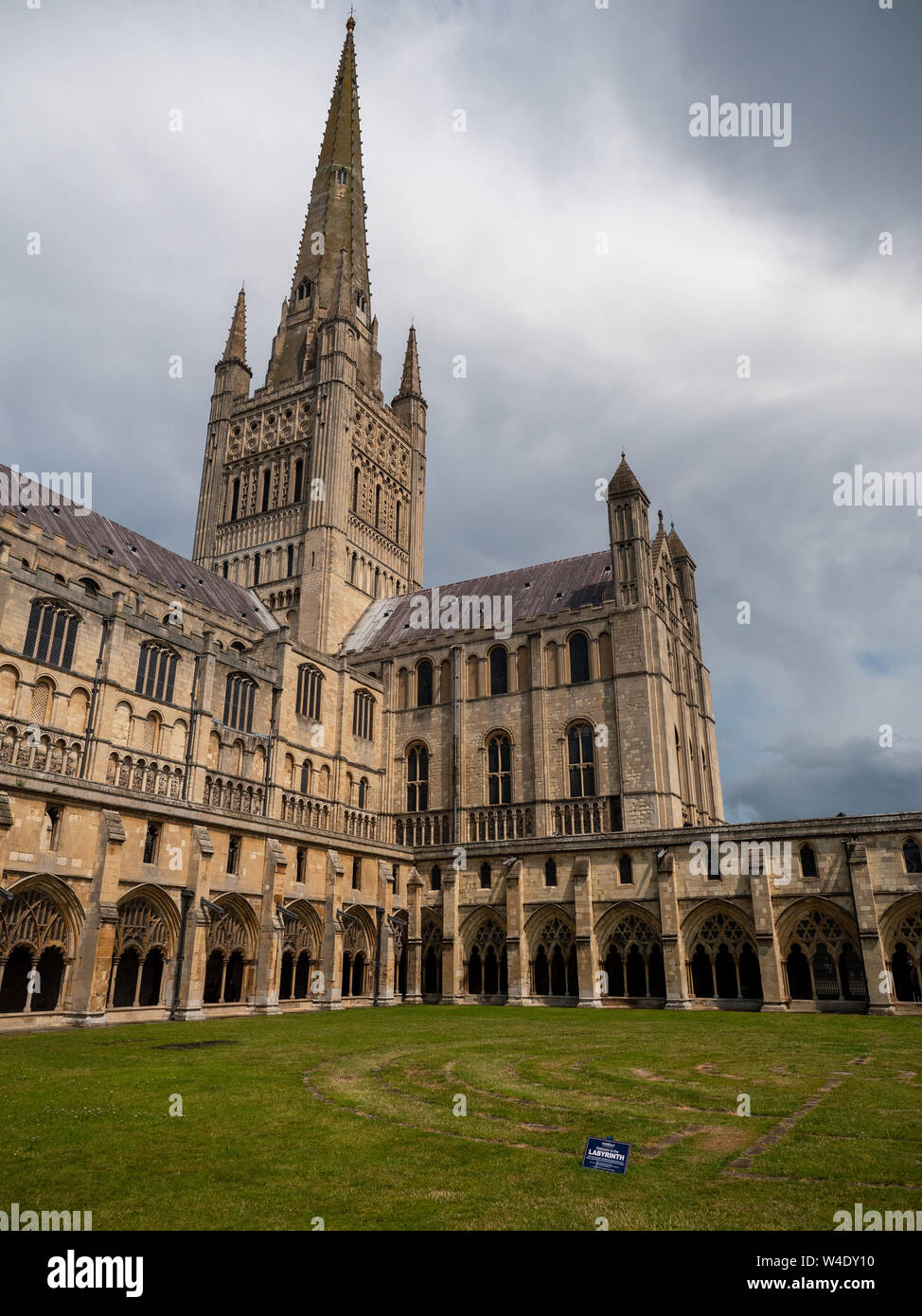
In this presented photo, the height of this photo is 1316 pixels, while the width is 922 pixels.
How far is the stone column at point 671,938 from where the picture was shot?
1342 inches

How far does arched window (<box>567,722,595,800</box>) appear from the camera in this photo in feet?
149

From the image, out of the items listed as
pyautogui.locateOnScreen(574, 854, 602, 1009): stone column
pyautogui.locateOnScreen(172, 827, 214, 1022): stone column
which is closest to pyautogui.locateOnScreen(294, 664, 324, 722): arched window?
pyautogui.locateOnScreen(172, 827, 214, 1022): stone column

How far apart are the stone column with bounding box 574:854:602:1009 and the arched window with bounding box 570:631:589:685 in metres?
12.1

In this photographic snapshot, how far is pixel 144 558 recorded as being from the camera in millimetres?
48594

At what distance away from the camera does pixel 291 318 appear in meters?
73.6

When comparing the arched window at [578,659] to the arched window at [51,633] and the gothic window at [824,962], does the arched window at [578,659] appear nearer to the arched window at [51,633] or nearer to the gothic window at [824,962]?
the gothic window at [824,962]

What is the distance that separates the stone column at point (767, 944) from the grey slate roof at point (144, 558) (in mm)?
33048

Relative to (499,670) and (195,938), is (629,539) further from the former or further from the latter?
(195,938)

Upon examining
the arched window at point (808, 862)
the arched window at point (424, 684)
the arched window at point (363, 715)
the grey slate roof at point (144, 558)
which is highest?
the grey slate roof at point (144, 558)

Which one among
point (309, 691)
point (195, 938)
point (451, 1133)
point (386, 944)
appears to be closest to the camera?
point (451, 1133)

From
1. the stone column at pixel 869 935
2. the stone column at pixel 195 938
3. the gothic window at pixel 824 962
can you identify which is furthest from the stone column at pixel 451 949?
the stone column at pixel 869 935

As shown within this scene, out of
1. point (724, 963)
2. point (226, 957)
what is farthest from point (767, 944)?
point (226, 957)

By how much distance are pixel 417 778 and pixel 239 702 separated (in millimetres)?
13334
